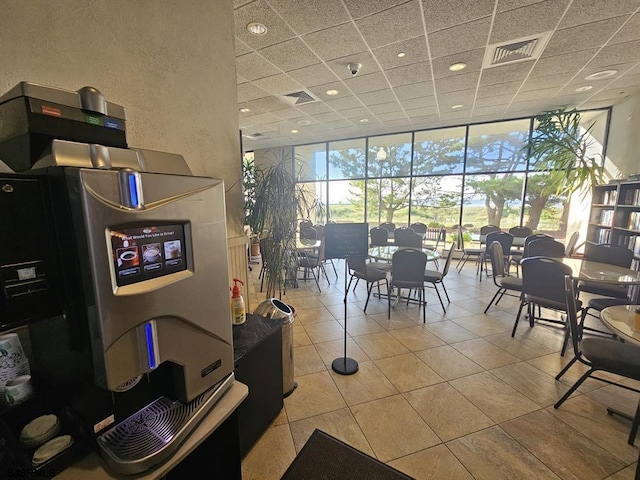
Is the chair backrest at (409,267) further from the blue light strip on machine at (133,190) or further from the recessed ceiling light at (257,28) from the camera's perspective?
the blue light strip on machine at (133,190)

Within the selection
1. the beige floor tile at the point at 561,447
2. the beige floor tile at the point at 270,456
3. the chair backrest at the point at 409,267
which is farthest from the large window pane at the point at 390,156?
the beige floor tile at the point at 270,456

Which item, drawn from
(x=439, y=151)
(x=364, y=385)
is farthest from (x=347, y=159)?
(x=364, y=385)

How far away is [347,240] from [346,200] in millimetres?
5980

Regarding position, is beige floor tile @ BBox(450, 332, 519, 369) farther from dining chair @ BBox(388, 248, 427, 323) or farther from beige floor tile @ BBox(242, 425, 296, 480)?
beige floor tile @ BBox(242, 425, 296, 480)

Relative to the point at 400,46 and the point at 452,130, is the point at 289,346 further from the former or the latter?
the point at 452,130

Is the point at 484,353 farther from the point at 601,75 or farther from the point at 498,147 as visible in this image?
the point at 498,147

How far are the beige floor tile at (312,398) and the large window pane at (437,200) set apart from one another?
5822 mm

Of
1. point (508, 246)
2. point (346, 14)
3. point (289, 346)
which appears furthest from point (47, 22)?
point (508, 246)

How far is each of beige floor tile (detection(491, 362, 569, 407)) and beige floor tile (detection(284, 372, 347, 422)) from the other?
144 centimetres

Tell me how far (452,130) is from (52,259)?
7.49 metres

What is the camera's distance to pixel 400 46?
9.82 ft

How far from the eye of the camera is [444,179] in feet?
22.2

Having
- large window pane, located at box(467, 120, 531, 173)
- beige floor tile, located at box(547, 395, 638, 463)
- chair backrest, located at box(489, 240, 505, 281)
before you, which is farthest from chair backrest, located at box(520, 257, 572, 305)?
large window pane, located at box(467, 120, 531, 173)

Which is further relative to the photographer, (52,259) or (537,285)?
(537,285)
